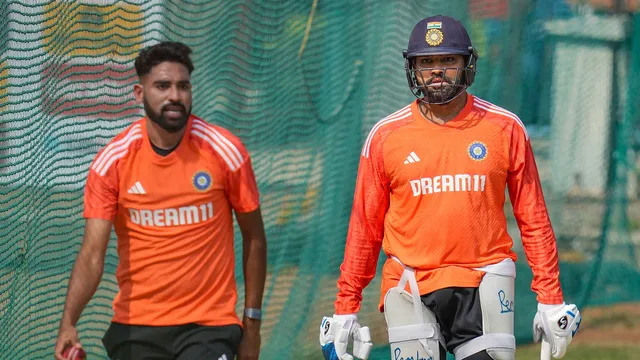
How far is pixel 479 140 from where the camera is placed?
5152mm

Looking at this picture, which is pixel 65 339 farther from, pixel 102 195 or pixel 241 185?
pixel 241 185

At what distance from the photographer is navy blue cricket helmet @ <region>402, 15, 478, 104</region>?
515cm

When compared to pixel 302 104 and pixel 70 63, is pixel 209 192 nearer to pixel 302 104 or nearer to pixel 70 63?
pixel 70 63

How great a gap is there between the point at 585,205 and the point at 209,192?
6577 mm

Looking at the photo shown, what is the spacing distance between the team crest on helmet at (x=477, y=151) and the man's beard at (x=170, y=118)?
1.26m

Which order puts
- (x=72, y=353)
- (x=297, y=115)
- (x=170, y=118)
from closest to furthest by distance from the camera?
(x=72, y=353) → (x=170, y=118) → (x=297, y=115)

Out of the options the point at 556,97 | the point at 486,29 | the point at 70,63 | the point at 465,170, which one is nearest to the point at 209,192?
the point at 465,170

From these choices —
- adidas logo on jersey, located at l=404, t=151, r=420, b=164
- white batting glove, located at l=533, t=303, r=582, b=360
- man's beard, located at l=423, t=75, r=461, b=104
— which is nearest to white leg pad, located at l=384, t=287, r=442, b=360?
white batting glove, located at l=533, t=303, r=582, b=360

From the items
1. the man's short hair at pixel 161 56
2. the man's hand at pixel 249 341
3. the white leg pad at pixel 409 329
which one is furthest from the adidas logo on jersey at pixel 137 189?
the white leg pad at pixel 409 329

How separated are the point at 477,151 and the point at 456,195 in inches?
8.4

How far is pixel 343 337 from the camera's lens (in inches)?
208

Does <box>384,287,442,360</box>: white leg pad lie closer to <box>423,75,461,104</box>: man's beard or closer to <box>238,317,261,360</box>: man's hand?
<box>238,317,261,360</box>: man's hand

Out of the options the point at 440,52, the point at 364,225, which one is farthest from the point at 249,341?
the point at 440,52

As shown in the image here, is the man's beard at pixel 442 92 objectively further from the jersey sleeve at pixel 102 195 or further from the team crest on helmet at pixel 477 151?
the jersey sleeve at pixel 102 195
